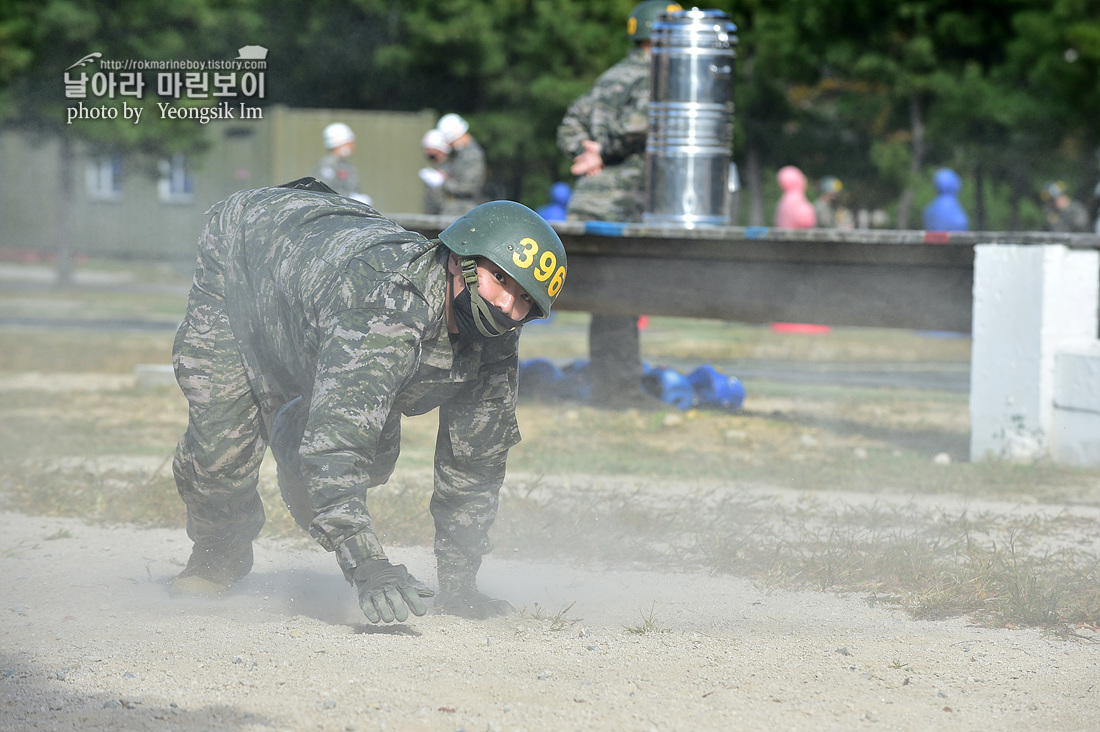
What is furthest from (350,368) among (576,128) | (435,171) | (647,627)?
(435,171)

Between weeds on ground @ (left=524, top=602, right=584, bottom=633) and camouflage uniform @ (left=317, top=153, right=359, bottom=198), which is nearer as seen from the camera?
weeds on ground @ (left=524, top=602, right=584, bottom=633)

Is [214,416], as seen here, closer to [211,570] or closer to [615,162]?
[211,570]

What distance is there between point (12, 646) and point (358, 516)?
4.09ft

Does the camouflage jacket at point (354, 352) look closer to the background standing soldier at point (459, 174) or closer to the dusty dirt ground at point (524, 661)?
the dusty dirt ground at point (524, 661)

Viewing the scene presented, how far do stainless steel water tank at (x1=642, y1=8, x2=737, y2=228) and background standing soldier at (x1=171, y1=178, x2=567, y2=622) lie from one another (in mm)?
4649

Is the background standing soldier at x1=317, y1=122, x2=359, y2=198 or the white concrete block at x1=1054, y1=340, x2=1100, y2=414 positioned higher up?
the background standing soldier at x1=317, y1=122, x2=359, y2=198

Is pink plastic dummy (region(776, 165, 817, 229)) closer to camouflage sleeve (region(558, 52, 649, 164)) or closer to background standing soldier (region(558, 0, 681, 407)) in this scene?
background standing soldier (region(558, 0, 681, 407))

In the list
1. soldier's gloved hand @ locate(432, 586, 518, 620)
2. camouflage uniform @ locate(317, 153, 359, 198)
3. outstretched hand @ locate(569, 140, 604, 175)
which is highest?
camouflage uniform @ locate(317, 153, 359, 198)

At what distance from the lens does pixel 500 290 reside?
151 inches

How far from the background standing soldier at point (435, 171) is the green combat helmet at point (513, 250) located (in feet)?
33.3

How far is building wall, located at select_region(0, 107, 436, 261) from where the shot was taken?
28156 mm

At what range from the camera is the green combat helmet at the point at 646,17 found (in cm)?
926

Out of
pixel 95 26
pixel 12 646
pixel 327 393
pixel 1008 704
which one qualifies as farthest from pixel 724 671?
pixel 95 26

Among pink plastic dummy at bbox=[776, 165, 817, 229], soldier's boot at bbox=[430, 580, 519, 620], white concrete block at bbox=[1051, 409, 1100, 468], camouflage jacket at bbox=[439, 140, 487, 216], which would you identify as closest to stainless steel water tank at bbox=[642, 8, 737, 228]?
white concrete block at bbox=[1051, 409, 1100, 468]
